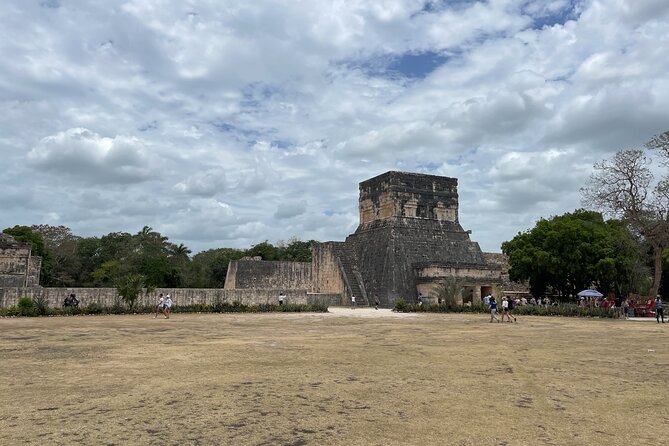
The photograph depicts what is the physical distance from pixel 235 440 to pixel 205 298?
1925 cm

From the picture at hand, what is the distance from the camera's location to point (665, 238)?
830 inches

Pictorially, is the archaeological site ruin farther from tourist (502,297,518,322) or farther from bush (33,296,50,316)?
bush (33,296,50,316)

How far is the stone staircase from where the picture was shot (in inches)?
1147

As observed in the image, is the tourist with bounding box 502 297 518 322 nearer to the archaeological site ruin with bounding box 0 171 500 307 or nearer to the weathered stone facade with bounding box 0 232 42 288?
the archaeological site ruin with bounding box 0 171 500 307

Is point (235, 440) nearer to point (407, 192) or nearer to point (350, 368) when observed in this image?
point (350, 368)

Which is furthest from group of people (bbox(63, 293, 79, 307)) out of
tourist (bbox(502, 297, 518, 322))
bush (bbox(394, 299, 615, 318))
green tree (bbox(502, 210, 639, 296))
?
green tree (bbox(502, 210, 639, 296))

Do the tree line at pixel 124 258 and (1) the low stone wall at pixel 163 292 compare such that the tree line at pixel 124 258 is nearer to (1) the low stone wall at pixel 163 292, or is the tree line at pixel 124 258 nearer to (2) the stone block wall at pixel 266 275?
(2) the stone block wall at pixel 266 275

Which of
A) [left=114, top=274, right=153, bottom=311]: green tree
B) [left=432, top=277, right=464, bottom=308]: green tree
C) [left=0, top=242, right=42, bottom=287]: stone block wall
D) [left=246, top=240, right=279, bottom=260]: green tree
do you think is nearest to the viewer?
[left=114, top=274, right=153, bottom=311]: green tree

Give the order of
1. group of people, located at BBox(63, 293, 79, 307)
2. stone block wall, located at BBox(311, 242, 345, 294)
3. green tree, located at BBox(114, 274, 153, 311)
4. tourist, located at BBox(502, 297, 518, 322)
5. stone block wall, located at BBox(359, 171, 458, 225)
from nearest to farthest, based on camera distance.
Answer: tourist, located at BBox(502, 297, 518, 322)
group of people, located at BBox(63, 293, 79, 307)
green tree, located at BBox(114, 274, 153, 311)
stone block wall, located at BBox(311, 242, 345, 294)
stone block wall, located at BBox(359, 171, 458, 225)

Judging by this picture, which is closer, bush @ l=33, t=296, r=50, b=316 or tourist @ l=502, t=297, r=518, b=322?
tourist @ l=502, t=297, r=518, b=322

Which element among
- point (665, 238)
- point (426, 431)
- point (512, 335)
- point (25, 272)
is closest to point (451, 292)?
point (665, 238)

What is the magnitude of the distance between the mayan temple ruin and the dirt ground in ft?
56.8

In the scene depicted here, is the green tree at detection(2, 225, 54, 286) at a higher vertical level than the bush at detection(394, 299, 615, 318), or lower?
higher

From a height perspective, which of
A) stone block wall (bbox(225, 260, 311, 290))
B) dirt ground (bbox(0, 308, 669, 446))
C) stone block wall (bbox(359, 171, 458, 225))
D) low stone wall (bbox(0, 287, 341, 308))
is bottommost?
dirt ground (bbox(0, 308, 669, 446))
